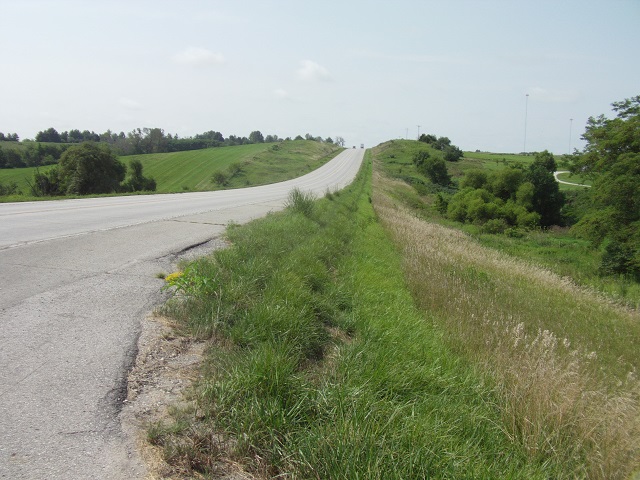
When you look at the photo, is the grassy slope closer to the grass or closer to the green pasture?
the grass

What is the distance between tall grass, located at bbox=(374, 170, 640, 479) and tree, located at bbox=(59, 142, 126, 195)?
113 feet

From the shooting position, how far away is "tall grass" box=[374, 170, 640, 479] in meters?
4.01

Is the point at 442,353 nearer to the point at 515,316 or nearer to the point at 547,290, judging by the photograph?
the point at 515,316

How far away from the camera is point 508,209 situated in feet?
133

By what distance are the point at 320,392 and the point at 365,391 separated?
38 centimetres

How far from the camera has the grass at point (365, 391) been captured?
3082 millimetres

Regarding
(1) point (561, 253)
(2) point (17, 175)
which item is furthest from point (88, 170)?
(1) point (561, 253)

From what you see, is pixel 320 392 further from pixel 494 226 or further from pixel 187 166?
pixel 187 166

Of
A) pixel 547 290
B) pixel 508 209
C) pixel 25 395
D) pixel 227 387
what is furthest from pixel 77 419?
pixel 508 209

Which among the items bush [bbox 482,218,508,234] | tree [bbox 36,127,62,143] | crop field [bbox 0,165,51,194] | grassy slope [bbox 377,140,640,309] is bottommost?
grassy slope [bbox 377,140,640,309]

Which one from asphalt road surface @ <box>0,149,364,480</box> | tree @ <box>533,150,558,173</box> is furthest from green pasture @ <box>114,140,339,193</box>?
asphalt road surface @ <box>0,149,364,480</box>

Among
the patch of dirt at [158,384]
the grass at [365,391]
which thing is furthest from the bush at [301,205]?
the patch of dirt at [158,384]

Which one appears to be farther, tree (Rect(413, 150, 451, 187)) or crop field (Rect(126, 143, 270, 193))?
tree (Rect(413, 150, 451, 187))

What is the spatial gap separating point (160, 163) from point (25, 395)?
86823 millimetres
